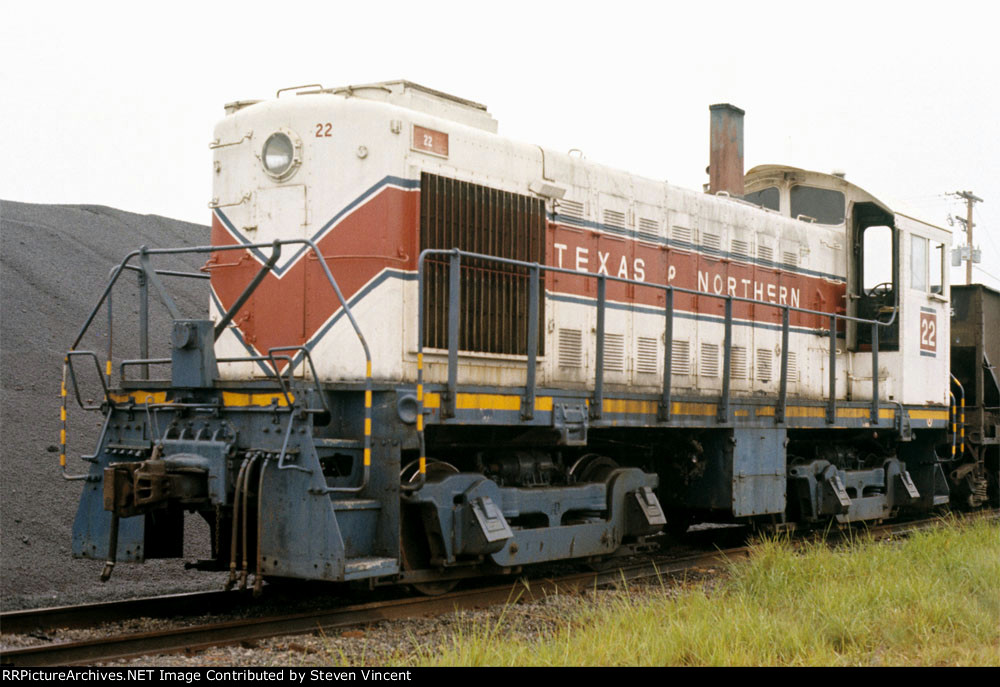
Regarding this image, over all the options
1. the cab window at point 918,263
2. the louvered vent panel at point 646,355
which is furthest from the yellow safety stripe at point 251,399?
the cab window at point 918,263

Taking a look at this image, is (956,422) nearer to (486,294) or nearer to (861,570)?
(861,570)

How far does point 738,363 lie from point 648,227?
195 cm

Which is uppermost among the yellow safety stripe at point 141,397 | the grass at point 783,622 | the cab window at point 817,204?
the cab window at point 817,204

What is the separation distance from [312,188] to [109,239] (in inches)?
580

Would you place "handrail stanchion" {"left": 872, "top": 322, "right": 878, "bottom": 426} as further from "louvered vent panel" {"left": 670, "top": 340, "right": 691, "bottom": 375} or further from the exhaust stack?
"louvered vent panel" {"left": 670, "top": 340, "right": 691, "bottom": 375}

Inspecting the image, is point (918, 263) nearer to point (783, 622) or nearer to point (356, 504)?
point (783, 622)

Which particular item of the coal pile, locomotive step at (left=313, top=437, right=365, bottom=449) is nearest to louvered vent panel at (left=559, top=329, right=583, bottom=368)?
locomotive step at (left=313, top=437, right=365, bottom=449)

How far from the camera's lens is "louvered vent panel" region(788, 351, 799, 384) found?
1163 centimetres

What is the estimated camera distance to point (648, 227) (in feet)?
32.5

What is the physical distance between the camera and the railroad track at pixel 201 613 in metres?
5.71

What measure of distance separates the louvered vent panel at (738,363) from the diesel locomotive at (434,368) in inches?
1.4

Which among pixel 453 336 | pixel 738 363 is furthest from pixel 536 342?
pixel 738 363

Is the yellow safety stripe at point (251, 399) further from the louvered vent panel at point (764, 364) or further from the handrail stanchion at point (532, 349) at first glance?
the louvered vent panel at point (764, 364)
